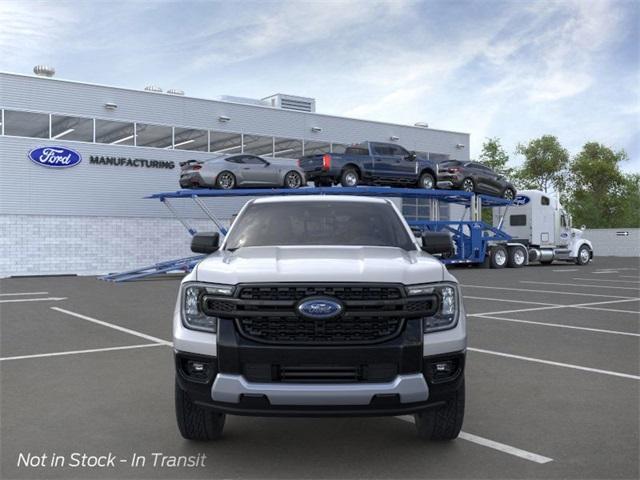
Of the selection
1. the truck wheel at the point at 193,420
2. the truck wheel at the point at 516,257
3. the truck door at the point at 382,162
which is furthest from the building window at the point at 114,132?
the truck wheel at the point at 193,420

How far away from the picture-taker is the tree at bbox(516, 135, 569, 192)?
243 ft

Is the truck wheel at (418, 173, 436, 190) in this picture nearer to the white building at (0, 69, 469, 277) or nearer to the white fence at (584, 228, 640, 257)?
the white building at (0, 69, 469, 277)

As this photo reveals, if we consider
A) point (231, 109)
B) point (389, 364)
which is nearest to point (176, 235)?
point (231, 109)

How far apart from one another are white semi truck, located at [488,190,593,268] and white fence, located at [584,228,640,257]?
21.5 metres

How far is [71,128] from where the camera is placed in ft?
92.0

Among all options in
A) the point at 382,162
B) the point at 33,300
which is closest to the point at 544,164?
the point at 382,162

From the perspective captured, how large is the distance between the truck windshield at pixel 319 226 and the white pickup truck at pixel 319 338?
107 cm

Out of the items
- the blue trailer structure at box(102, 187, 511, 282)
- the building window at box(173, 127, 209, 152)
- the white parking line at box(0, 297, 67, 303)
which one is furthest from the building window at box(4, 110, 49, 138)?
the white parking line at box(0, 297, 67, 303)

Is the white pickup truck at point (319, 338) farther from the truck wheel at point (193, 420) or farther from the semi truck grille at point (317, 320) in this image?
the truck wheel at point (193, 420)

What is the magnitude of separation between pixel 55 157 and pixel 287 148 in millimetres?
11404

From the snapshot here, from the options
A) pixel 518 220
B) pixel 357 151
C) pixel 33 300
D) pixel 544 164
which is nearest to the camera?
pixel 33 300

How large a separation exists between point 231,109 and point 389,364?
2970 centimetres

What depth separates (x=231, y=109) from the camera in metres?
32.5

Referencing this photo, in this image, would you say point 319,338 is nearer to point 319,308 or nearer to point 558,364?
point 319,308
